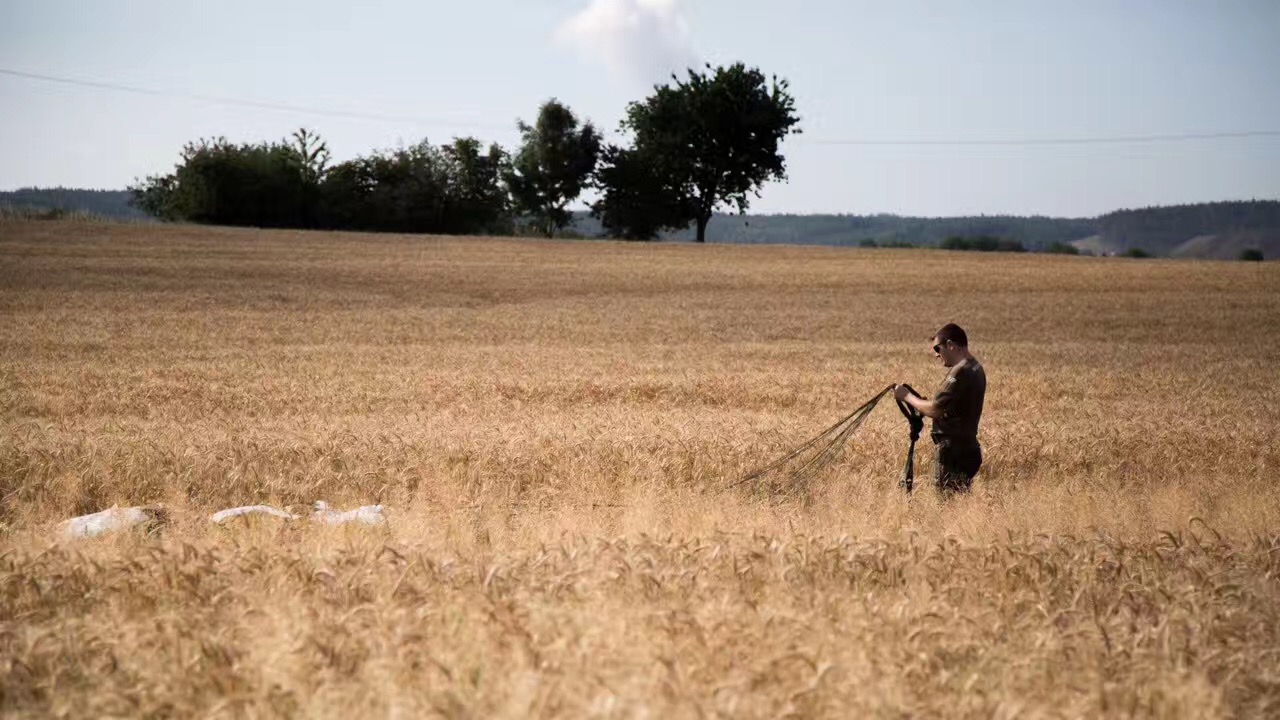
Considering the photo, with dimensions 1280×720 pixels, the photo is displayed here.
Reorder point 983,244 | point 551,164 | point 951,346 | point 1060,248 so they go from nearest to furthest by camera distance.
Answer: point 951,346
point 1060,248
point 983,244
point 551,164

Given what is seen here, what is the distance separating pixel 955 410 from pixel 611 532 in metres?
3.75

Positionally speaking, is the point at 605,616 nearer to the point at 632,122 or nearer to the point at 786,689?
the point at 786,689

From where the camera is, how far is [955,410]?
9.21 metres

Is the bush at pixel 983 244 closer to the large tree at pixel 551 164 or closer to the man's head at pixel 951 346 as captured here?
the large tree at pixel 551 164

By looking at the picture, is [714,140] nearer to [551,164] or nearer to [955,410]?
[551,164]

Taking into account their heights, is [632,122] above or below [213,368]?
above

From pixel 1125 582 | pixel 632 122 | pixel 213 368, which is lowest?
pixel 213 368

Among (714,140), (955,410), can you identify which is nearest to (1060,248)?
(714,140)

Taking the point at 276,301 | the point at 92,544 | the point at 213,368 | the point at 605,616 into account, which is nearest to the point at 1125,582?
the point at 605,616

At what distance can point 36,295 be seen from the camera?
29.5 meters

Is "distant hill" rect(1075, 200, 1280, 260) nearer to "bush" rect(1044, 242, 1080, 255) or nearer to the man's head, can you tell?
"bush" rect(1044, 242, 1080, 255)

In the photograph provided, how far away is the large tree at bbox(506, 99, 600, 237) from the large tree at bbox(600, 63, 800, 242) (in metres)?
7.59

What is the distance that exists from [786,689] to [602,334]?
77.5ft

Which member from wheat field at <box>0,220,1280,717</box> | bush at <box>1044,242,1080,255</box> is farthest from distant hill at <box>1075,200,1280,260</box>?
wheat field at <box>0,220,1280,717</box>
